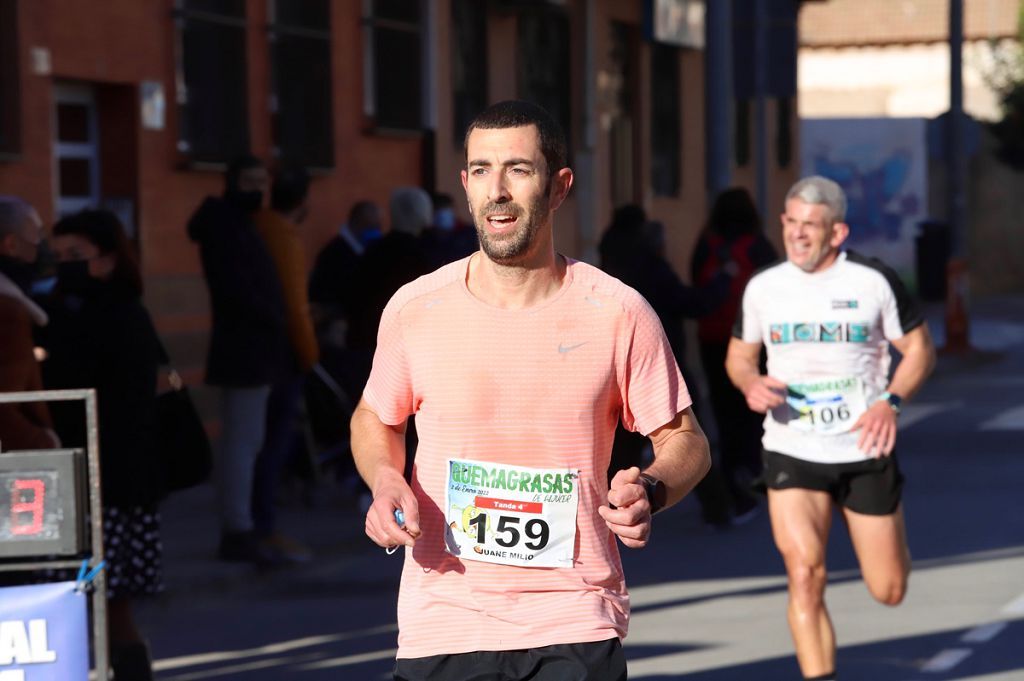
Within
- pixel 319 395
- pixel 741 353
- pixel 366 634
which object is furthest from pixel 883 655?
pixel 319 395

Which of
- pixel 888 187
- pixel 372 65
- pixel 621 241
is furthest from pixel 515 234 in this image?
pixel 888 187

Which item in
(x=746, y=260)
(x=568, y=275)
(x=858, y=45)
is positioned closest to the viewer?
(x=568, y=275)

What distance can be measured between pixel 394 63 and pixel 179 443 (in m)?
12.3

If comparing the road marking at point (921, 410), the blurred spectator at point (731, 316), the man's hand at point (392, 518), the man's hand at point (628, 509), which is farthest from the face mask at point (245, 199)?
the road marking at point (921, 410)

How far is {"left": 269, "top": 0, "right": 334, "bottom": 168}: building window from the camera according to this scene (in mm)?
17797

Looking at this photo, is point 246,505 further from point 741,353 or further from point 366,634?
point 741,353

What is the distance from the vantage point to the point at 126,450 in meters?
7.61

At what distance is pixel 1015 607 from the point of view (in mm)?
9766

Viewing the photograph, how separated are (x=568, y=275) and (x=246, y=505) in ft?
21.9

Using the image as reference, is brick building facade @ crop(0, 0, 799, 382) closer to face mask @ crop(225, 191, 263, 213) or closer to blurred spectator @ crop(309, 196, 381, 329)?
blurred spectator @ crop(309, 196, 381, 329)

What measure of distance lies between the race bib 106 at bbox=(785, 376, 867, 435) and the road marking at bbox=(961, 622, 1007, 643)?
4.94ft

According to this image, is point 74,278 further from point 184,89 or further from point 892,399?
point 184,89

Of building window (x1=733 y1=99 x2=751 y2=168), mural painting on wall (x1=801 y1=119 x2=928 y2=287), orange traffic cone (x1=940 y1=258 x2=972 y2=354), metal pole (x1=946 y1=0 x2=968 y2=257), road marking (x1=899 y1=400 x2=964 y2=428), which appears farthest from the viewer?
mural painting on wall (x1=801 y1=119 x2=928 y2=287)

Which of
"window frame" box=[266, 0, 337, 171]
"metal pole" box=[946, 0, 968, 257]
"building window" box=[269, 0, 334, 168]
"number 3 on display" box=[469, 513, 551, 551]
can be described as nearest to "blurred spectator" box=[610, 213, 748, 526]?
"window frame" box=[266, 0, 337, 171]
